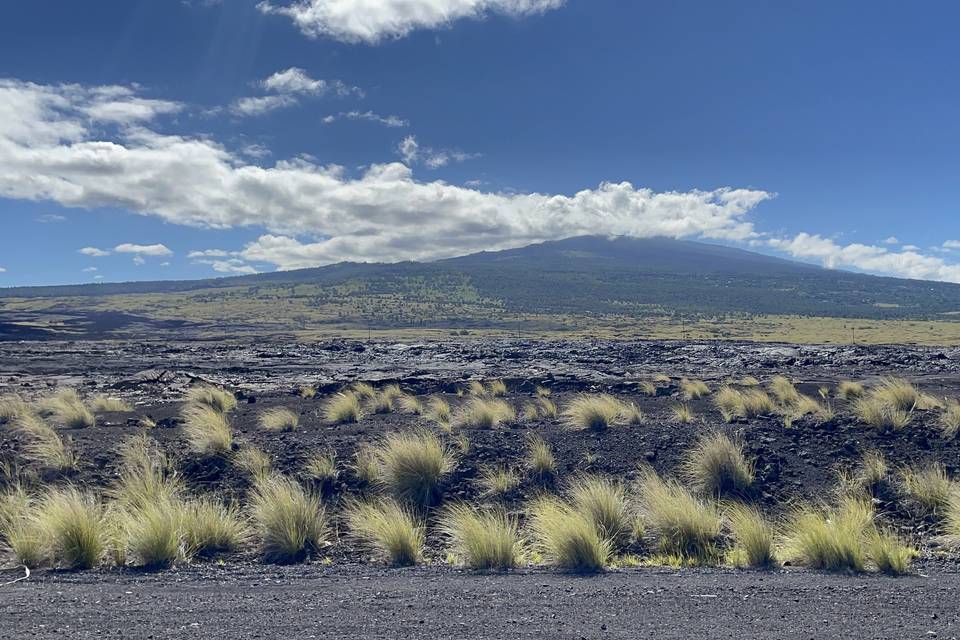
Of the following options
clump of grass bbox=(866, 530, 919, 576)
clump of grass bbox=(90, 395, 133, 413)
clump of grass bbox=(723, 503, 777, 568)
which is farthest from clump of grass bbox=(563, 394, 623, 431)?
clump of grass bbox=(90, 395, 133, 413)

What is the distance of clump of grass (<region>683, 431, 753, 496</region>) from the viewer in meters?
10.1

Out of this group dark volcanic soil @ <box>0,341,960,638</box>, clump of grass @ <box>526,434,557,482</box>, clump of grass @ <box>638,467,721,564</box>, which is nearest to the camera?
dark volcanic soil @ <box>0,341,960,638</box>

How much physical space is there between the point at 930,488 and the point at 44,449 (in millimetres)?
13644

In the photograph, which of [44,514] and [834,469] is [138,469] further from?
[834,469]

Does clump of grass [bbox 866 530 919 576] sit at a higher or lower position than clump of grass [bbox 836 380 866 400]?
higher

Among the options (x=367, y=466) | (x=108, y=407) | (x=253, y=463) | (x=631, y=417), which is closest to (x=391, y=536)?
(x=367, y=466)

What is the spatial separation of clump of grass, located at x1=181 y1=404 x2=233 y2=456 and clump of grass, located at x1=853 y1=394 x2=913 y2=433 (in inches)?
488

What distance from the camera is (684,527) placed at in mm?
7391

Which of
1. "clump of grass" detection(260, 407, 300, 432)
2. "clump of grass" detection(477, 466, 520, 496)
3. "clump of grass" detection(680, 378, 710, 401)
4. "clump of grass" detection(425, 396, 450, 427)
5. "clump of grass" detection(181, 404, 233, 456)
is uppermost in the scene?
"clump of grass" detection(181, 404, 233, 456)

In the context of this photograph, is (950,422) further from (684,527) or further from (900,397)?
(684,527)

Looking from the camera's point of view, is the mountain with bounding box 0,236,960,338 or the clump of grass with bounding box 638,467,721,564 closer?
the clump of grass with bounding box 638,467,721,564

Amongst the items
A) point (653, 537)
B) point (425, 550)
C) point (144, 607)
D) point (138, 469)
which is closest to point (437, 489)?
point (425, 550)

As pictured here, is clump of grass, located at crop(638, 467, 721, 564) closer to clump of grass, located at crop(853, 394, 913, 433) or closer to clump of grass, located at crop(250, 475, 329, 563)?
clump of grass, located at crop(250, 475, 329, 563)

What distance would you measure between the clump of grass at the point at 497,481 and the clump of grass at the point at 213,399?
8862 millimetres
